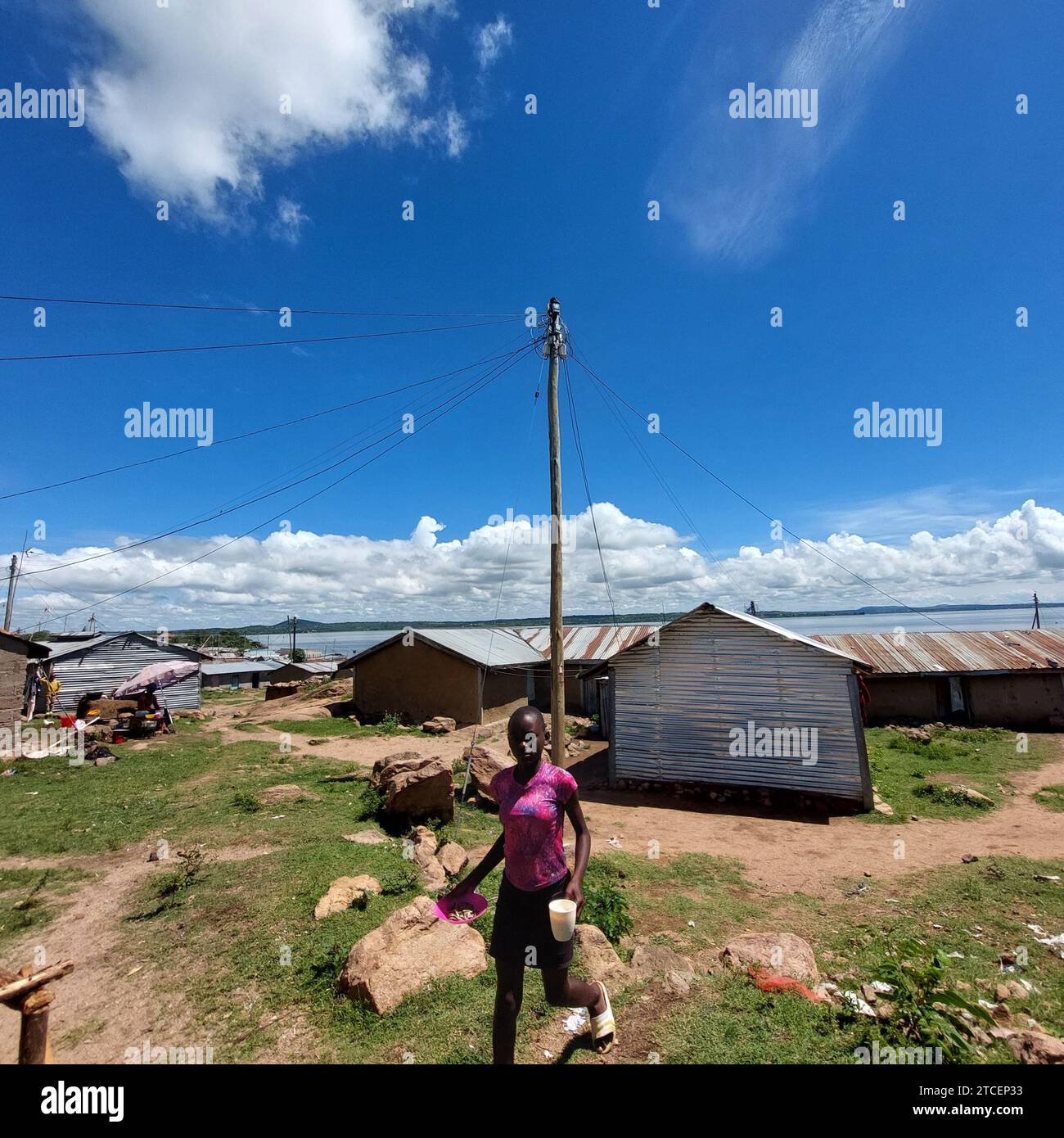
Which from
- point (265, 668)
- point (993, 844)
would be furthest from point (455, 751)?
point (265, 668)

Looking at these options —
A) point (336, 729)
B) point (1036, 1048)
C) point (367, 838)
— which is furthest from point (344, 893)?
point (336, 729)

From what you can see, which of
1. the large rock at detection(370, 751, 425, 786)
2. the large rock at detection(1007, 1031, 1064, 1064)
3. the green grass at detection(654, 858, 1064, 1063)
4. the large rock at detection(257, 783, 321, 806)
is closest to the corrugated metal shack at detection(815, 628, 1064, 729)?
the green grass at detection(654, 858, 1064, 1063)

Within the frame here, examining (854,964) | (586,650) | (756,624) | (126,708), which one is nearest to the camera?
(854,964)

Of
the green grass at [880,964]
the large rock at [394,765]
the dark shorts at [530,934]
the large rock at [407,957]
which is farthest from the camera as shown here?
the large rock at [394,765]

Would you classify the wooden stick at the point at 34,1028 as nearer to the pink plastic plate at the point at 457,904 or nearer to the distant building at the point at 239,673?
the pink plastic plate at the point at 457,904

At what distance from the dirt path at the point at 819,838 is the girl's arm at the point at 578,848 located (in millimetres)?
6493

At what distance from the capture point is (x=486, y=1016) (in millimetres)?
4781

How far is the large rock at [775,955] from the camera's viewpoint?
555cm

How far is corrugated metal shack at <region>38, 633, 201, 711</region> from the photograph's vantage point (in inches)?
1078

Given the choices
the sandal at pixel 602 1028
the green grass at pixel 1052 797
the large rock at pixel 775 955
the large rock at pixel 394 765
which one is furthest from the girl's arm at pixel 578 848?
the green grass at pixel 1052 797

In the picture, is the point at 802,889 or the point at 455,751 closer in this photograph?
the point at 802,889

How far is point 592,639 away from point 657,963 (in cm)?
2562
